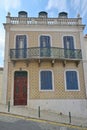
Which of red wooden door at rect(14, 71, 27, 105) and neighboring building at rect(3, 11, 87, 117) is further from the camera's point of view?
red wooden door at rect(14, 71, 27, 105)

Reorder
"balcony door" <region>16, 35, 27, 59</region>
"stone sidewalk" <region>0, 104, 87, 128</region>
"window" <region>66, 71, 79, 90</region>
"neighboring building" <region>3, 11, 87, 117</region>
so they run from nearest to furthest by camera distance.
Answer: "stone sidewalk" <region>0, 104, 87, 128</region> → "neighboring building" <region>3, 11, 87, 117</region> → "window" <region>66, 71, 79, 90</region> → "balcony door" <region>16, 35, 27, 59</region>

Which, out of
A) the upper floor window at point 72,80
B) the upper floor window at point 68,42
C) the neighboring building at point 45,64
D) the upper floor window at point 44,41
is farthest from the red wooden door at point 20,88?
the upper floor window at point 68,42

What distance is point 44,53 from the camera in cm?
1666

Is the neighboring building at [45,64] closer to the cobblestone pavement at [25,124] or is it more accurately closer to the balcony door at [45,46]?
the balcony door at [45,46]

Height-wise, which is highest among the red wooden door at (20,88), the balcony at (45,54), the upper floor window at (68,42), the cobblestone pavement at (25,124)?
the upper floor window at (68,42)

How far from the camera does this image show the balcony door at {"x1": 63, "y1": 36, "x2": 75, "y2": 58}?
16922 millimetres

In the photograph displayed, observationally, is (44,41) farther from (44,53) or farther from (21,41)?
(21,41)

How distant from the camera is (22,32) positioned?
1780cm

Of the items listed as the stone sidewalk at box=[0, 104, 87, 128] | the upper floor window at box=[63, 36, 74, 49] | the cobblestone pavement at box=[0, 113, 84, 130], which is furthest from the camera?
the upper floor window at box=[63, 36, 74, 49]

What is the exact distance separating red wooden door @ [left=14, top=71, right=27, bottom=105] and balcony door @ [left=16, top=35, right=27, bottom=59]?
164cm

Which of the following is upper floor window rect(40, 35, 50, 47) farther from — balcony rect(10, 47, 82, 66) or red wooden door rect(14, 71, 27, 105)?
red wooden door rect(14, 71, 27, 105)

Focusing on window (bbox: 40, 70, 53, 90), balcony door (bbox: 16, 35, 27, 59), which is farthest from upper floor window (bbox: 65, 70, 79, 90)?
balcony door (bbox: 16, 35, 27, 59)

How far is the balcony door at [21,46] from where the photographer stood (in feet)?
54.9

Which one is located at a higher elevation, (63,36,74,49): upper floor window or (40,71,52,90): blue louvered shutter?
(63,36,74,49): upper floor window
